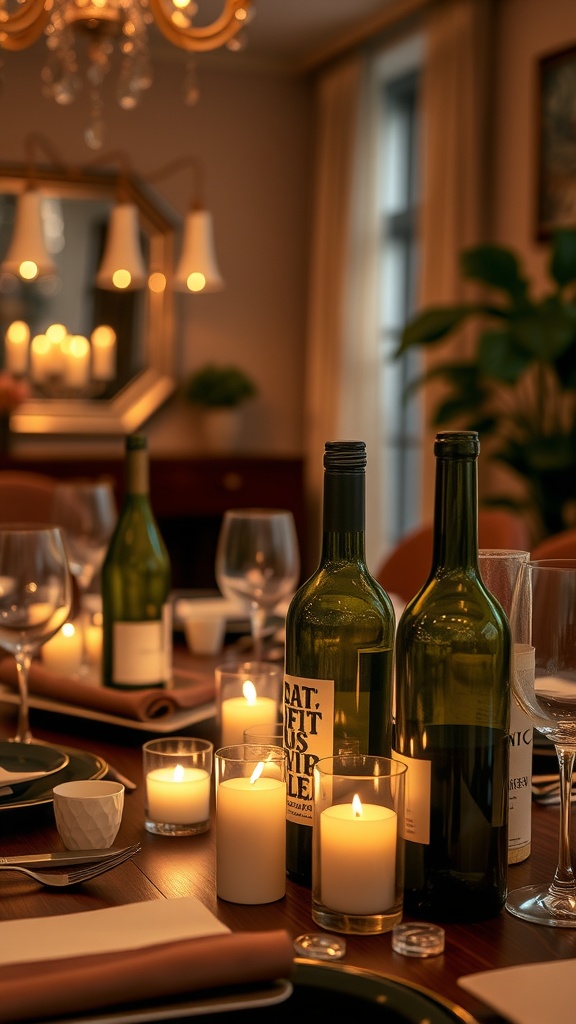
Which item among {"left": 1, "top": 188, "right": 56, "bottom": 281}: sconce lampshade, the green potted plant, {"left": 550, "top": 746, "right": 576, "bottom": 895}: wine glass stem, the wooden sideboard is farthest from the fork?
the wooden sideboard

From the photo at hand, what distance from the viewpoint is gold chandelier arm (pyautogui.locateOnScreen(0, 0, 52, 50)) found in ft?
7.01

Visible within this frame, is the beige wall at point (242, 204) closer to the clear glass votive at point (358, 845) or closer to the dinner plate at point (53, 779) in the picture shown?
the dinner plate at point (53, 779)

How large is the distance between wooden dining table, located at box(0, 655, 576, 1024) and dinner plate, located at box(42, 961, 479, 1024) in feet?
0.10

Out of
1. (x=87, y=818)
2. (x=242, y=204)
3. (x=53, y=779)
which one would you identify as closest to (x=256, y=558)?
(x=53, y=779)

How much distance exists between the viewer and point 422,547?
222 centimetres

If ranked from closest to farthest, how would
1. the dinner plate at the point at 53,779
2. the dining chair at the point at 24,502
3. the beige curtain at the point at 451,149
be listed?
1. the dinner plate at the point at 53,779
2. the dining chair at the point at 24,502
3. the beige curtain at the point at 451,149

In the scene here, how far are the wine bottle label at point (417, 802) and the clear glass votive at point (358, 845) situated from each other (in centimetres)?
3

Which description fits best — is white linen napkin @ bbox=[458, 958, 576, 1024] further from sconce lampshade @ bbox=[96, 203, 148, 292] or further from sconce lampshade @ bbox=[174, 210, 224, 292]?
sconce lampshade @ bbox=[174, 210, 224, 292]

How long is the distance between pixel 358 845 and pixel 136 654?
2.32ft

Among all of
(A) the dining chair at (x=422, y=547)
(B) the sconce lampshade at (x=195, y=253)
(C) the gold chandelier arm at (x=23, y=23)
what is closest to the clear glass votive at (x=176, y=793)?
(A) the dining chair at (x=422, y=547)

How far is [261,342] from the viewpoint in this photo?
5766 millimetres

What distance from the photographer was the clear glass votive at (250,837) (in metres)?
0.81

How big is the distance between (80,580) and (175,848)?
104 centimetres

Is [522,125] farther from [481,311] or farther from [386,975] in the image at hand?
[386,975]
